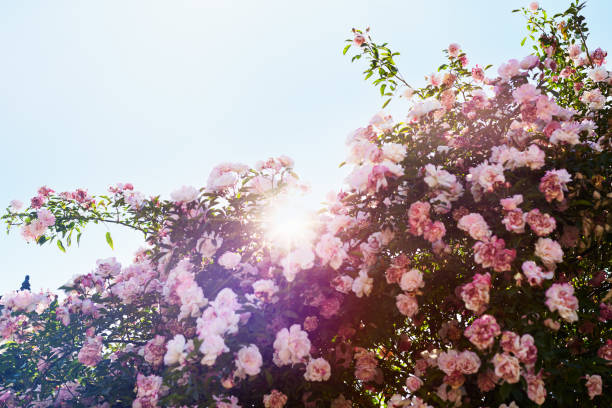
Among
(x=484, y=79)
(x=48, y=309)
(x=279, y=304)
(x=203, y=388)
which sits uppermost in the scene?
(x=484, y=79)

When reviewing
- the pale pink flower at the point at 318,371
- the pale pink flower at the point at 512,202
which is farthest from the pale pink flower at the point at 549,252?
the pale pink flower at the point at 318,371

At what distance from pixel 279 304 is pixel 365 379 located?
2.60ft

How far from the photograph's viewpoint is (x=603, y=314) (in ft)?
8.74

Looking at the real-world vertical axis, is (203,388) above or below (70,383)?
below

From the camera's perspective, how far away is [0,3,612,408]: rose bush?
6.52ft

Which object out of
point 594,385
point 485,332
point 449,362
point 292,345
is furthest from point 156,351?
point 594,385

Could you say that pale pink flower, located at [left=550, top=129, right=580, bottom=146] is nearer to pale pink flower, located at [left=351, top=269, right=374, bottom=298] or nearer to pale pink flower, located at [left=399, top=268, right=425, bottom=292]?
pale pink flower, located at [left=399, top=268, right=425, bottom=292]

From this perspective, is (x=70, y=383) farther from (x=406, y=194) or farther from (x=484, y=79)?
(x=484, y=79)

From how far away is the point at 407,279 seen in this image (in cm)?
226

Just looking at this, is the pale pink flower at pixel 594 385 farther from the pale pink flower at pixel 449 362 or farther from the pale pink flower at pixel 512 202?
the pale pink flower at pixel 512 202

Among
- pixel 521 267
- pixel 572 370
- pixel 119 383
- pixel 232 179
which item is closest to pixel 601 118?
pixel 521 267

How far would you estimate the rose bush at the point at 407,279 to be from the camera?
1.99 m

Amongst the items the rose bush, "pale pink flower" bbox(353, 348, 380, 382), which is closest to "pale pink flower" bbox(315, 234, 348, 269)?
the rose bush

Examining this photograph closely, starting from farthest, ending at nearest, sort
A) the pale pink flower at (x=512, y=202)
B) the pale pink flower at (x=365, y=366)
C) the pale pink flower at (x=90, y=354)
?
the pale pink flower at (x=90, y=354) → the pale pink flower at (x=365, y=366) → the pale pink flower at (x=512, y=202)
